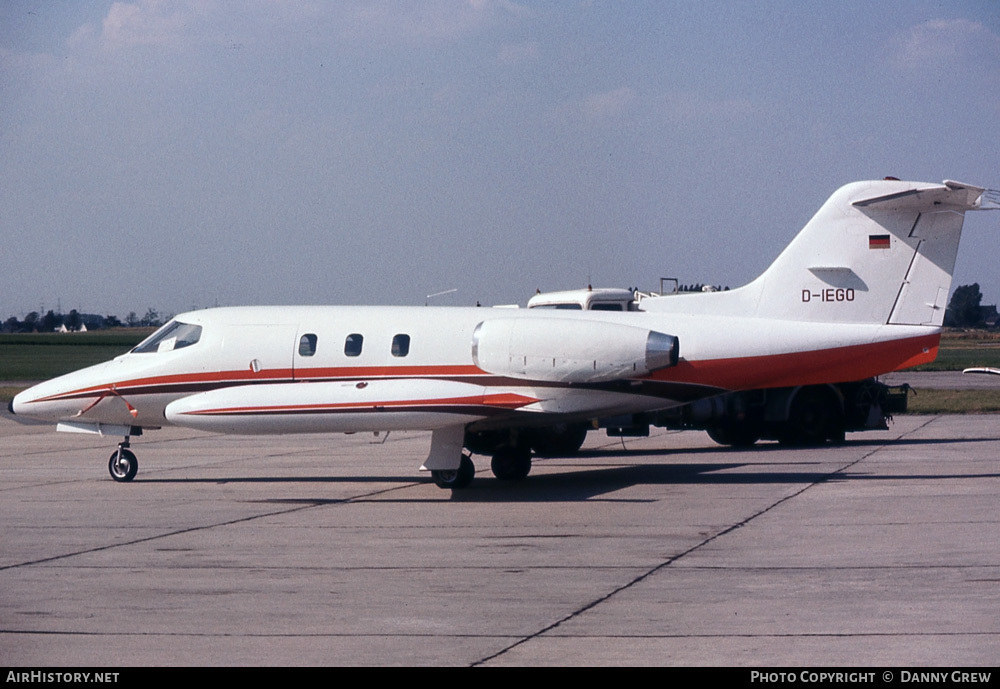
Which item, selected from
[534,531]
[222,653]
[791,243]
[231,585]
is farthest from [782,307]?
[222,653]

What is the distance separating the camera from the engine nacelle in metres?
16.8

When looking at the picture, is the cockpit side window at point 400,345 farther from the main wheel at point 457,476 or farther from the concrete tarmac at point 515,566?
the concrete tarmac at point 515,566

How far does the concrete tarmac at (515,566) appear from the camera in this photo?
8.42 meters

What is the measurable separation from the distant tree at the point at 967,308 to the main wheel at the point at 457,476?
167 meters

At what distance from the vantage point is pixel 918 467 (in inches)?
783

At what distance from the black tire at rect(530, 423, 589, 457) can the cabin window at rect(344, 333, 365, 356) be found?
4397mm

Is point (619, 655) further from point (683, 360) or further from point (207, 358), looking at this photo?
point (207, 358)

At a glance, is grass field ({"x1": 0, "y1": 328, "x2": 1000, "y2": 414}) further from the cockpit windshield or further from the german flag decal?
the cockpit windshield

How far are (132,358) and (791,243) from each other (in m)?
10.7

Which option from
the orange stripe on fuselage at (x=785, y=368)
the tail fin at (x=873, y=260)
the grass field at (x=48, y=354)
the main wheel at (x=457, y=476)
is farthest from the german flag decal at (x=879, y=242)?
the grass field at (x=48, y=354)

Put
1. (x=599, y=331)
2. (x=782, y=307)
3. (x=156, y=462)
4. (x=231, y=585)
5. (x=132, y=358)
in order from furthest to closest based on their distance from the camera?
(x=156, y=462), (x=132, y=358), (x=782, y=307), (x=599, y=331), (x=231, y=585)

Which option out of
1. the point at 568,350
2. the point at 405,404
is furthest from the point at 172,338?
the point at 568,350

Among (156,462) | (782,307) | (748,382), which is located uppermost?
(782,307)

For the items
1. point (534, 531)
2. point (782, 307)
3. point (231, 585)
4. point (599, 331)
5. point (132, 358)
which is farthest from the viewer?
point (132, 358)
